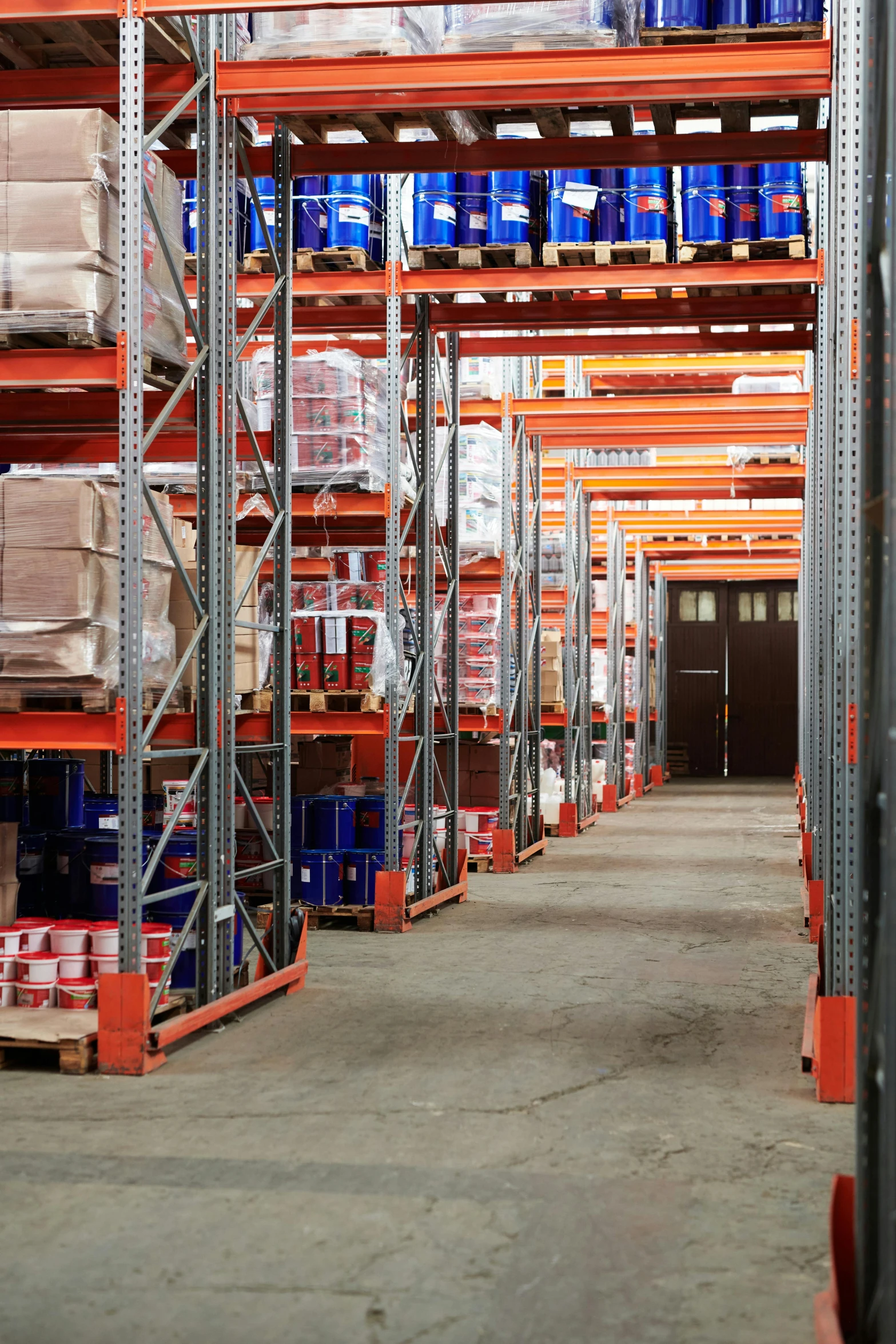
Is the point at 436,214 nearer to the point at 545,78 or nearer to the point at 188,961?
the point at 545,78

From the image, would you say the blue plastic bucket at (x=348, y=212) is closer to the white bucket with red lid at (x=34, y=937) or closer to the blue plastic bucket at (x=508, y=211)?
the blue plastic bucket at (x=508, y=211)

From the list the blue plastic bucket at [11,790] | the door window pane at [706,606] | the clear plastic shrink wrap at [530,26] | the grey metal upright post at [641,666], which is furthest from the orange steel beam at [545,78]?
the door window pane at [706,606]

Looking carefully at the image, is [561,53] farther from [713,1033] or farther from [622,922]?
[622,922]

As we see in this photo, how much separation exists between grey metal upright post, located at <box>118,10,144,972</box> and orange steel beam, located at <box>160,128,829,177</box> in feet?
5.44

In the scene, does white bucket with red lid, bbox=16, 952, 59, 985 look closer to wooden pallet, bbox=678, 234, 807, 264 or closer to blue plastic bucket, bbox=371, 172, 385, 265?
blue plastic bucket, bbox=371, 172, 385, 265

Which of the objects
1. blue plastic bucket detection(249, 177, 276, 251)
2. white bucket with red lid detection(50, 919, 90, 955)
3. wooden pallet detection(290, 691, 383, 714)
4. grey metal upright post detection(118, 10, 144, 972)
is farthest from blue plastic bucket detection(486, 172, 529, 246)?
white bucket with red lid detection(50, 919, 90, 955)

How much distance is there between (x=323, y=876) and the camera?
1008cm

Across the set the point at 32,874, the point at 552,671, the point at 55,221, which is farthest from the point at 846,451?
the point at 552,671

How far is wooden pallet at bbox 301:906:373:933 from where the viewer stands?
987 centimetres

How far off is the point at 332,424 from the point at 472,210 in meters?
1.84

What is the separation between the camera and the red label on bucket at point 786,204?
369 inches

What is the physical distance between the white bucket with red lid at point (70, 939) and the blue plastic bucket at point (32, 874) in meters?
1.28

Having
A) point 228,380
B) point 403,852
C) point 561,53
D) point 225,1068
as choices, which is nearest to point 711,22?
point 561,53

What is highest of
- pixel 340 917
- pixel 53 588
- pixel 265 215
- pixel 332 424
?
pixel 265 215
